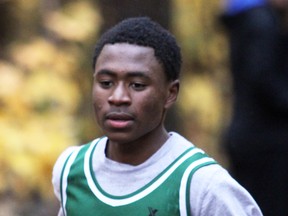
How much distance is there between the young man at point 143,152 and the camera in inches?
189

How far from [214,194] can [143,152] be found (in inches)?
14.4

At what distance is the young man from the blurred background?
8.20 feet

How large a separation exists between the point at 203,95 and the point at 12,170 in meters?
3.02

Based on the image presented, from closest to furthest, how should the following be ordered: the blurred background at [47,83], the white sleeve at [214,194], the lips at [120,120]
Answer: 1. the white sleeve at [214,194]
2. the lips at [120,120]
3. the blurred background at [47,83]

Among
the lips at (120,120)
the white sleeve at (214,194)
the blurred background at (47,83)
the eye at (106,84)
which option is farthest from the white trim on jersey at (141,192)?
the blurred background at (47,83)

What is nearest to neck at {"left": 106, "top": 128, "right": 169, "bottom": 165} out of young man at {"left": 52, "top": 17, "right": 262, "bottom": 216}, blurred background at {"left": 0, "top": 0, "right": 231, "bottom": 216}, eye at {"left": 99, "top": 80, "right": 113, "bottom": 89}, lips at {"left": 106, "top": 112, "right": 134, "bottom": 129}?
young man at {"left": 52, "top": 17, "right": 262, "bottom": 216}

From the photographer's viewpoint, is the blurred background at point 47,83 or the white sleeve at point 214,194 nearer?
the white sleeve at point 214,194

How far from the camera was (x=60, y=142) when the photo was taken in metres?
7.64

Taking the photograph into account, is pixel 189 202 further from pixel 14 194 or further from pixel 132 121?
pixel 14 194

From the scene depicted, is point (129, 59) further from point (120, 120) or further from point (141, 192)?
point (141, 192)

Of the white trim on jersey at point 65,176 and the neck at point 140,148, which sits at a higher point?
the neck at point 140,148

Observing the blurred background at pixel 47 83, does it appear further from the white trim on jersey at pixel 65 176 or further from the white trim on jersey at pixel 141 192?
the white trim on jersey at pixel 141 192

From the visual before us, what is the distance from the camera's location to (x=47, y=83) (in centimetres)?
800

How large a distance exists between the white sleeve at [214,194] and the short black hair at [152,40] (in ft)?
1.34
